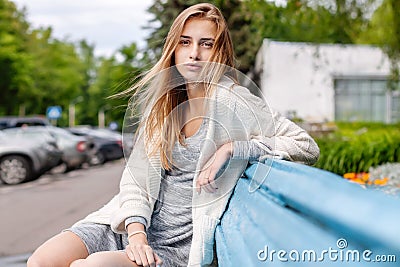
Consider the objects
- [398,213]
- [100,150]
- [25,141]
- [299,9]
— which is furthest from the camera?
[100,150]

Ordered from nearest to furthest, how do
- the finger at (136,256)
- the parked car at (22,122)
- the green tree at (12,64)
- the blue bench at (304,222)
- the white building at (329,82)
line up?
the blue bench at (304,222) < the finger at (136,256) < the white building at (329,82) < the parked car at (22,122) < the green tree at (12,64)

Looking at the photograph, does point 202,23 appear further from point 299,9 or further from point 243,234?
point 299,9

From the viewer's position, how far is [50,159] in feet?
65.0

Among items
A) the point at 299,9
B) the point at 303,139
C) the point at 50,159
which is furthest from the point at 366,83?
the point at 303,139

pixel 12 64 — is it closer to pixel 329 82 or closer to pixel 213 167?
pixel 329 82

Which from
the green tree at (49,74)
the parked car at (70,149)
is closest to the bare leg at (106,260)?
the parked car at (70,149)

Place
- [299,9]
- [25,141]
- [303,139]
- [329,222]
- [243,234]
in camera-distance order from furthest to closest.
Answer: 1. [25,141]
2. [299,9]
3. [303,139]
4. [243,234]
5. [329,222]

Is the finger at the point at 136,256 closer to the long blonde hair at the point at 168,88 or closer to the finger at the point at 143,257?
the finger at the point at 143,257

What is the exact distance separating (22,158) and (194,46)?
1727cm

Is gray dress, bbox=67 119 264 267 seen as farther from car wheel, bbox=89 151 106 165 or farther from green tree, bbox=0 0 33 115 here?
green tree, bbox=0 0 33 115

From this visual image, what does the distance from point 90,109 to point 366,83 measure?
242 ft

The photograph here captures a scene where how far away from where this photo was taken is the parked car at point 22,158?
19.0 meters

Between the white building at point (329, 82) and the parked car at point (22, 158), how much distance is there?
963 cm

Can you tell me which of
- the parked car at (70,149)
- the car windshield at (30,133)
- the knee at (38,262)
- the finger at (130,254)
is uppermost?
the finger at (130,254)
